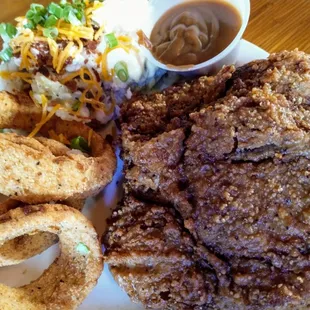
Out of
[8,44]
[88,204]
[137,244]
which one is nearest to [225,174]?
[137,244]

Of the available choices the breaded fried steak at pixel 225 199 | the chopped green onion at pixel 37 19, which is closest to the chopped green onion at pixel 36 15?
the chopped green onion at pixel 37 19

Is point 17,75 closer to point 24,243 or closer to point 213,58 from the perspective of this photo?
point 24,243

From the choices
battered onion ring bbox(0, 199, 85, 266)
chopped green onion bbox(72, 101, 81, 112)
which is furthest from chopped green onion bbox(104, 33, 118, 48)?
battered onion ring bbox(0, 199, 85, 266)

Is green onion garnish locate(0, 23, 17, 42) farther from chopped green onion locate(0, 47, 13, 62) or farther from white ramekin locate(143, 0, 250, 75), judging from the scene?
white ramekin locate(143, 0, 250, 75)

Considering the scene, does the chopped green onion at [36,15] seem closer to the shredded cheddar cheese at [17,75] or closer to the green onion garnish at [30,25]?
the green onion garnish at [30,25]

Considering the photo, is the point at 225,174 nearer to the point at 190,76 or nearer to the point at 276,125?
the point at 276,125

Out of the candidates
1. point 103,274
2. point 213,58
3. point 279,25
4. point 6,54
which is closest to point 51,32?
point 6,54

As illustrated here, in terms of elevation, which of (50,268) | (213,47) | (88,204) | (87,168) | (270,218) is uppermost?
(213,47)
